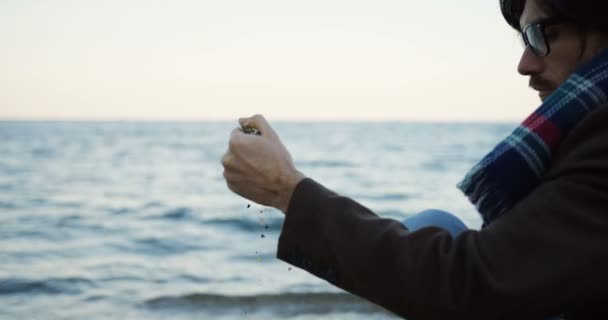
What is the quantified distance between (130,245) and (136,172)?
494 inches

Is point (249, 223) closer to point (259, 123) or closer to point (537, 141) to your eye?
point (259, 123)

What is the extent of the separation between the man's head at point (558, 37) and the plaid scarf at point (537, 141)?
7 centimetres

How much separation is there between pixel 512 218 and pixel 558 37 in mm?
489

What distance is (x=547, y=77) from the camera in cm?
161

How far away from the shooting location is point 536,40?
1.58 m

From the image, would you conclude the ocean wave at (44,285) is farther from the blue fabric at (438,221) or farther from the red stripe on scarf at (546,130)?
the red stripe on scarf at (546,130)

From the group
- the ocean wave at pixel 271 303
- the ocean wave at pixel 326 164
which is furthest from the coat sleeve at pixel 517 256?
the ocean wave at pixel 326 164

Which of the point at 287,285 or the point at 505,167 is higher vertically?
the point at 505,167

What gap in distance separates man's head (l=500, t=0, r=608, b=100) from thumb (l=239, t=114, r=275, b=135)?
62cm

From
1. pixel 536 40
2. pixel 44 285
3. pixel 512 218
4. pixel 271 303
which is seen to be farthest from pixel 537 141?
pixel 44 285

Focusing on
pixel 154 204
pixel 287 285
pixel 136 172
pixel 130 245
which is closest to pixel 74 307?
pixel 287 285

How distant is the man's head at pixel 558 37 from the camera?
4.66ft

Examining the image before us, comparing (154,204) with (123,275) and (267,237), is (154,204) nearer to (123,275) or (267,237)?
(267,237)

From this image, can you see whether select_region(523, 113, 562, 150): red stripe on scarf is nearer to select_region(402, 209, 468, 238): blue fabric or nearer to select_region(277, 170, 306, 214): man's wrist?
select_region(277, 170, 306, 214): man's wrist
